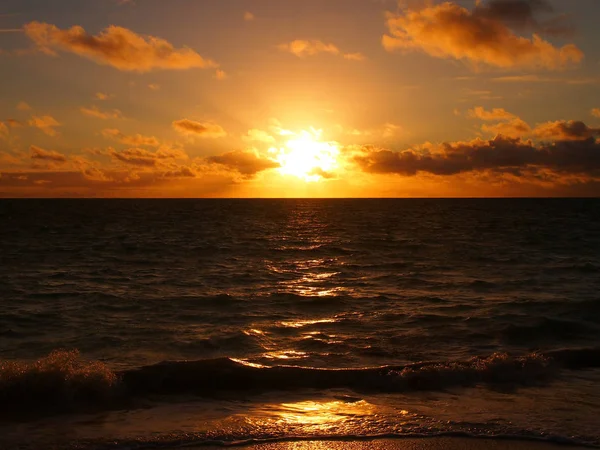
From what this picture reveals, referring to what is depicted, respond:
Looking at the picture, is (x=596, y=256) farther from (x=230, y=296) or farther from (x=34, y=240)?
(x=34, y=240)

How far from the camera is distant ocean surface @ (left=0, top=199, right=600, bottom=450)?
9070 mm

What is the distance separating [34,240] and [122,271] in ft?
73.2

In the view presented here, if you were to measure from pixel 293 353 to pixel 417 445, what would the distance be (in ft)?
20.5

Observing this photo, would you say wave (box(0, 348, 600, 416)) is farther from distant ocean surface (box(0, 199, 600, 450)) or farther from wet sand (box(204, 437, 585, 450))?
wet sand (box(204, 437, 585, 450))

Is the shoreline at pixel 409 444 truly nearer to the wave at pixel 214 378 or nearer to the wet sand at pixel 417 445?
the wet sand at pixel 417 445

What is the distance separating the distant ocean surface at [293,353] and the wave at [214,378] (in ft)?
0.13

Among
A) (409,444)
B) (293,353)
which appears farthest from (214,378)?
(409,444)

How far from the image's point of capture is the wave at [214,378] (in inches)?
415

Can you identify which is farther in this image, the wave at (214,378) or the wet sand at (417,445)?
the wave at (214,378)

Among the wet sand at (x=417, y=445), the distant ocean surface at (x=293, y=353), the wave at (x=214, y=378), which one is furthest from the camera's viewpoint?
the wave at (x=214, y=378)

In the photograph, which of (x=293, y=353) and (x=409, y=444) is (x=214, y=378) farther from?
(x=409, y=444)

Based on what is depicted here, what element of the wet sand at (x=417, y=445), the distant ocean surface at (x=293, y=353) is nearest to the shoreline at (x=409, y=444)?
the wet sand at (x=417, y=445)

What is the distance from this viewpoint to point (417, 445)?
8141 millimetres

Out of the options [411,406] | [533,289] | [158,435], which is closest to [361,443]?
[411,406]
